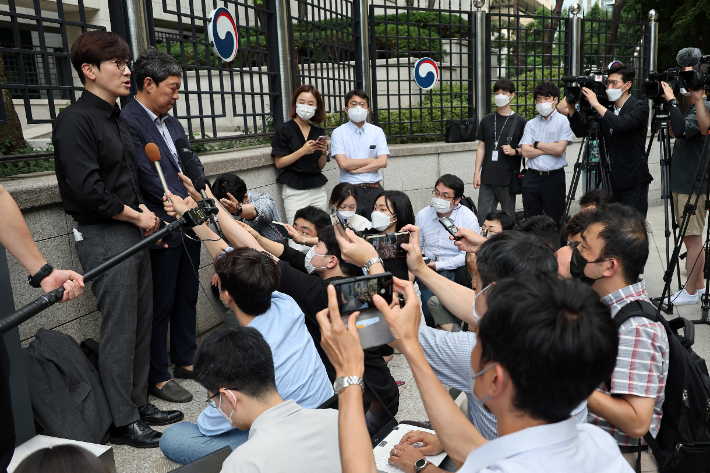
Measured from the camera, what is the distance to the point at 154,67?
350 cm

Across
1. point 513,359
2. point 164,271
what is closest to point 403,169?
point 164,271

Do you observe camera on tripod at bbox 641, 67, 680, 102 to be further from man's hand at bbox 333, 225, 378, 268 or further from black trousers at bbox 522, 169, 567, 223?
man's hand at bbox 333, 225, 378, 268

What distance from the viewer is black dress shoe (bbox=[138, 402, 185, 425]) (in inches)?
130

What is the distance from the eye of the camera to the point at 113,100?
3.20m

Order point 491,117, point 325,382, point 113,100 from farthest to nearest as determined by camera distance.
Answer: point 491,117, point 113,100, point 325,382

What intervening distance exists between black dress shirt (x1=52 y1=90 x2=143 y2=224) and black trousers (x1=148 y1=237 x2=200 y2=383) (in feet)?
1.64

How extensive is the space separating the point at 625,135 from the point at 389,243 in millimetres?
4072

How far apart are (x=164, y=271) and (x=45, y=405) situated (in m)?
1.04

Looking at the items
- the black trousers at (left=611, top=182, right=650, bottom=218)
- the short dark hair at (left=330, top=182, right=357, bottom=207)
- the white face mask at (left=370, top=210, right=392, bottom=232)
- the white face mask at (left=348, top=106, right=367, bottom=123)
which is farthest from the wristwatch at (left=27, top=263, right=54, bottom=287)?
the black trousers at (left=611, top=182, right=650, bottom=218)

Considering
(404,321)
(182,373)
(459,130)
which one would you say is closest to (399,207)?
(182,373)

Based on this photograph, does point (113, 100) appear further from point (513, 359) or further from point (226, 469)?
point (513, 359)

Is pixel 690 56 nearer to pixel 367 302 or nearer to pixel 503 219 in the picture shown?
pixel 503 219

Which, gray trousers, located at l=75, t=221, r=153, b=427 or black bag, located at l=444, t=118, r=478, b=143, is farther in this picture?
black bag, located at l=444, t=118, r=478, b=143

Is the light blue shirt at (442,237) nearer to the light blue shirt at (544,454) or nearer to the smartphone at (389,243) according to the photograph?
the smartphone at (389,243)
